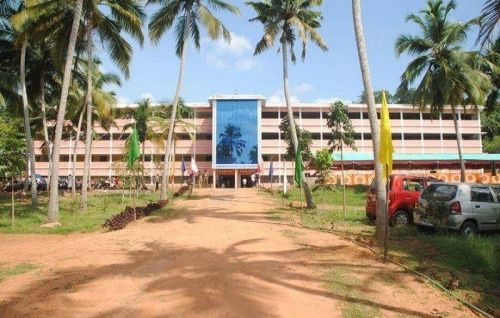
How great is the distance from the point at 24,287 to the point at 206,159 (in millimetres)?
47904

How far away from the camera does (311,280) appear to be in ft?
22.6

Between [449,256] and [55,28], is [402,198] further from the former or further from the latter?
[55,28]

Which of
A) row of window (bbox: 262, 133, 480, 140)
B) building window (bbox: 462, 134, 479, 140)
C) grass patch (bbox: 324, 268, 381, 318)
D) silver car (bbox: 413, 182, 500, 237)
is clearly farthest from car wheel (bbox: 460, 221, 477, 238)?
building window (bbox: 462, 134, 479, 140)

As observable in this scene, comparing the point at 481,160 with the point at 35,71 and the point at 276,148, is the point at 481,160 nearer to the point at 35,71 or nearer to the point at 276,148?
the point at 276,148

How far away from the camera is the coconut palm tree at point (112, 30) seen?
19.1 metres

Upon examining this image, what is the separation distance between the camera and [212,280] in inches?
264

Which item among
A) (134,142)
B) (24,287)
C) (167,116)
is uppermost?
(167,116)

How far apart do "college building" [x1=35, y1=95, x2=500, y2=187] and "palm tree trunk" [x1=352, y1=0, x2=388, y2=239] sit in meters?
37.7

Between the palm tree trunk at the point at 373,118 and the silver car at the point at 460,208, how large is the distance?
1.19 m

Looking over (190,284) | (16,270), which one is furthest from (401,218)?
(16,270)

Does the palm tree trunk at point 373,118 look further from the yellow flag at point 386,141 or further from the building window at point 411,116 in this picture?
the building window at point 411,116

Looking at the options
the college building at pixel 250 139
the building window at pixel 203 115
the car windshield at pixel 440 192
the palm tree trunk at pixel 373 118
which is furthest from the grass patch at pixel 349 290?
the building window at pixel 203 115

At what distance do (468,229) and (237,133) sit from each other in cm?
4067

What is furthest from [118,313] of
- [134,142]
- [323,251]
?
[134,142]
